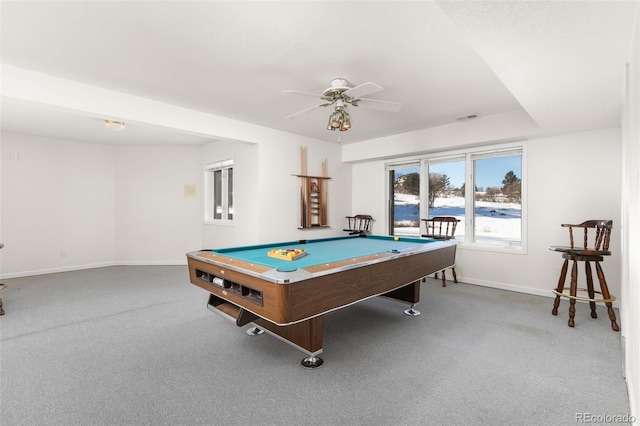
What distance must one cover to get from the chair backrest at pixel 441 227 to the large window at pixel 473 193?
0.13m

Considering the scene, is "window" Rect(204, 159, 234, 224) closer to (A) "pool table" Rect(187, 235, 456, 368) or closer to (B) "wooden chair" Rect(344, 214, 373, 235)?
(B) "wooden chair" Rect(344, 214, 373, 235)

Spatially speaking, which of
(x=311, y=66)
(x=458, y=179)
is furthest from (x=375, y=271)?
(x=458, y=179)

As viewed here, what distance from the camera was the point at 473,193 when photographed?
4789 millimetres

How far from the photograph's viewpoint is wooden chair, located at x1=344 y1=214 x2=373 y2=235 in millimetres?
5918

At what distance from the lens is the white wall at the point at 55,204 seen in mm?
5109

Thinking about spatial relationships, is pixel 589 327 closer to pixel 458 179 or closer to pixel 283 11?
pixel 458 179

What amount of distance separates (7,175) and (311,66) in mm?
5719

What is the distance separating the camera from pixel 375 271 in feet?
7.72

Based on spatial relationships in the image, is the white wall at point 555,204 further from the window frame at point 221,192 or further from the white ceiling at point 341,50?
the window frame at point 221,192

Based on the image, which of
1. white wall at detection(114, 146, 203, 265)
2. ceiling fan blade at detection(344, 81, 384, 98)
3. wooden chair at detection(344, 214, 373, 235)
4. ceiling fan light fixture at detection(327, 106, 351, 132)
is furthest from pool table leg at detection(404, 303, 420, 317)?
white wall at detection(114, 146, 203, 265)

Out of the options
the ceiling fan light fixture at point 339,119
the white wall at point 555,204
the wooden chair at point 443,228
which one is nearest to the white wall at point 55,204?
the ceiling fan light fixture at point 339,119

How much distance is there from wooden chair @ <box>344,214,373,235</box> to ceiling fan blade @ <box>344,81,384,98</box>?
3.37 metres

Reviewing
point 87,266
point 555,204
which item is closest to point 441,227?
point 555,204

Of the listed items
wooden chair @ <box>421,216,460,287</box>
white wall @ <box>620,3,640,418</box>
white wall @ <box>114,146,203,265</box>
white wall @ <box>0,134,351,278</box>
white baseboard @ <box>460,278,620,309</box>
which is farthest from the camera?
white wall @ <box>114,146,203,265</box>
